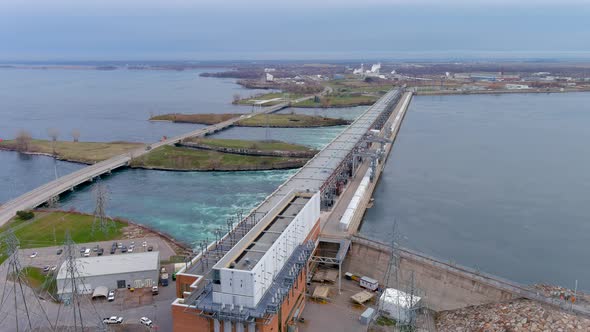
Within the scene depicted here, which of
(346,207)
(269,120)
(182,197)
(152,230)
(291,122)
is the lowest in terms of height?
(152,230)

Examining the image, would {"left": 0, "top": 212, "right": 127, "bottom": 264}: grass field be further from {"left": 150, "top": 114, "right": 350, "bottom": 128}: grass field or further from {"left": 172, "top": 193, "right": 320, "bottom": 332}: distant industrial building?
{"left": 150, "top": 114, "right": 350, "bottom": 128}: grass field

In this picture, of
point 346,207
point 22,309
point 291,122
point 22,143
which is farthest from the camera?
point 291,122

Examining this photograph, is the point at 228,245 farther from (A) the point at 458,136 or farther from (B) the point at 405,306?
(A) the point at 458,136

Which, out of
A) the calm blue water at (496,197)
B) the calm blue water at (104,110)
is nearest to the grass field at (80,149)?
the calm blue water at (104,110)

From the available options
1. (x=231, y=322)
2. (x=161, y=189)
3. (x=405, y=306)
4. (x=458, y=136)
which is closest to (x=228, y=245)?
(x=231, y=322)

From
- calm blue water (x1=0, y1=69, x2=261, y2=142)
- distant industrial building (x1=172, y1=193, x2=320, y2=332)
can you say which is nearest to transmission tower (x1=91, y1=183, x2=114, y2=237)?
distant industrial building (x1=172, y1=193, x2=320, y2=332)

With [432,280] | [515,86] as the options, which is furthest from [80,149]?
[515,86]

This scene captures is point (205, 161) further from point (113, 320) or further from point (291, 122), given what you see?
point (113, 320)
